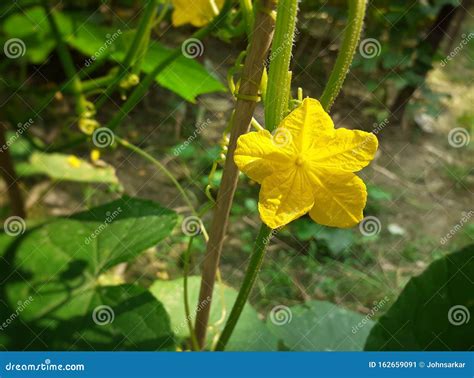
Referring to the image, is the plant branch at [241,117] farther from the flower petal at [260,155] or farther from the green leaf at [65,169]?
the green leaf at [65,169]

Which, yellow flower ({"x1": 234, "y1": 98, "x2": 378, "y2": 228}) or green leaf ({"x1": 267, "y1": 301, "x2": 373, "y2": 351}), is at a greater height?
yellow flower ({"x1": 234, "y1": 98, "x2": 378, "y2": 228})

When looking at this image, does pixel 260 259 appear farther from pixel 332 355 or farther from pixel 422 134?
pixel 422 134

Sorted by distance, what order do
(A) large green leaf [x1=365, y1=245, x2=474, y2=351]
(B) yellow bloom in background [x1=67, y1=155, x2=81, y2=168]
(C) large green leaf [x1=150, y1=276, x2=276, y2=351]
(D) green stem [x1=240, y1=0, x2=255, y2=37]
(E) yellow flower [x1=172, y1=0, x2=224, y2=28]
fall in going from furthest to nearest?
(B) yellow bloom in background [x1=67, y1=155, x2=81, y2=168], (C) large green leaf [x1=150, y1=276, x2=276, y2=351], (E) yellow flower [x1=172, y1=0, x2=224, y2=28], (A) large green leaf [x1=365, y1=245, x2=474, y2=351], (D) green stem [x1=240, y1=0, x2=255, y2=37]

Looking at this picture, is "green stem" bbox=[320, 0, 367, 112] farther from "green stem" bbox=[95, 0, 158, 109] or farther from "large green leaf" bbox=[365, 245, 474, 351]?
"green stem" bbox=[95, 0, 158, 109]

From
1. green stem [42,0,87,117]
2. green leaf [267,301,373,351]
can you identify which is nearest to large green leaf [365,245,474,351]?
green leaf [267,301,373,351]

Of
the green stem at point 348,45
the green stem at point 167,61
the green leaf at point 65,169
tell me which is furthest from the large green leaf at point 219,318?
the green leaf at point 65,169

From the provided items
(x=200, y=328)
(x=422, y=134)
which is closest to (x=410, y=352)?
(x=200, y=328)
